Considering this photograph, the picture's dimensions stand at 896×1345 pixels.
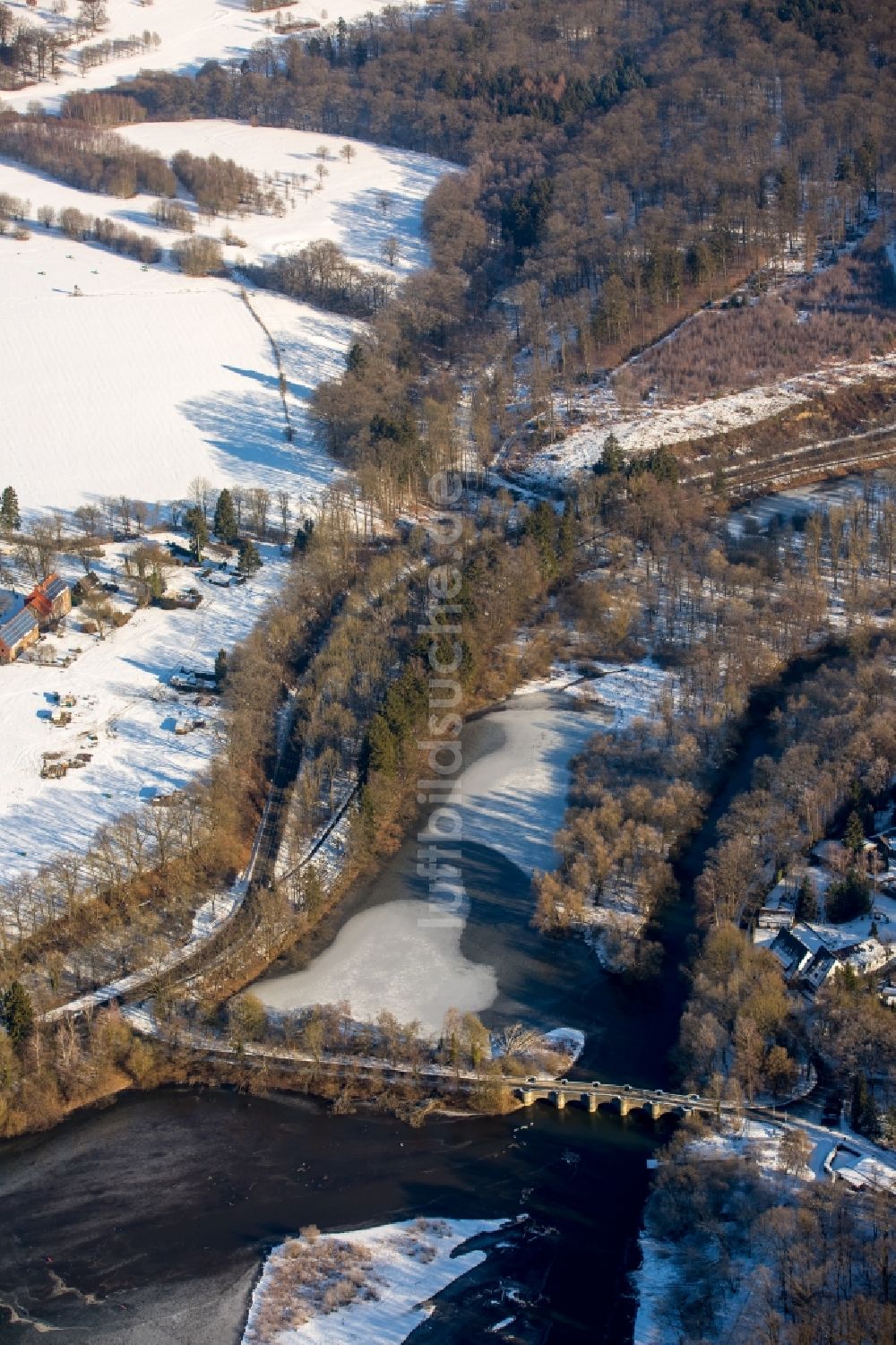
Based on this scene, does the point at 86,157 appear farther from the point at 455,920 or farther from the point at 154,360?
the point at 455,920

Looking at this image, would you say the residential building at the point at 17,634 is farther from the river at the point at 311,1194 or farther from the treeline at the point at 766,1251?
the treeline at the point at 766,1251

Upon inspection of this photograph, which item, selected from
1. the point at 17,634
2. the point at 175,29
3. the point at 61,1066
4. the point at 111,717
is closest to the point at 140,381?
the point at 17,634

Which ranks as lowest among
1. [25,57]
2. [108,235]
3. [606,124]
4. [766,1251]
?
[766,1251]

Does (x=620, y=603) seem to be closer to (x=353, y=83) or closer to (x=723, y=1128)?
(x=723, y=1128)

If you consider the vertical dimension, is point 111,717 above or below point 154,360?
below

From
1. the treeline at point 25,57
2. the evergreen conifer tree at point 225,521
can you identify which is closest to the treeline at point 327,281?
the evergreen conifer tree at point 225,521

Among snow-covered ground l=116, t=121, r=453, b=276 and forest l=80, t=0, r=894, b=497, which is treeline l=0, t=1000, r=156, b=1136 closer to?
forest l=80, t=0, r=894, b=497
